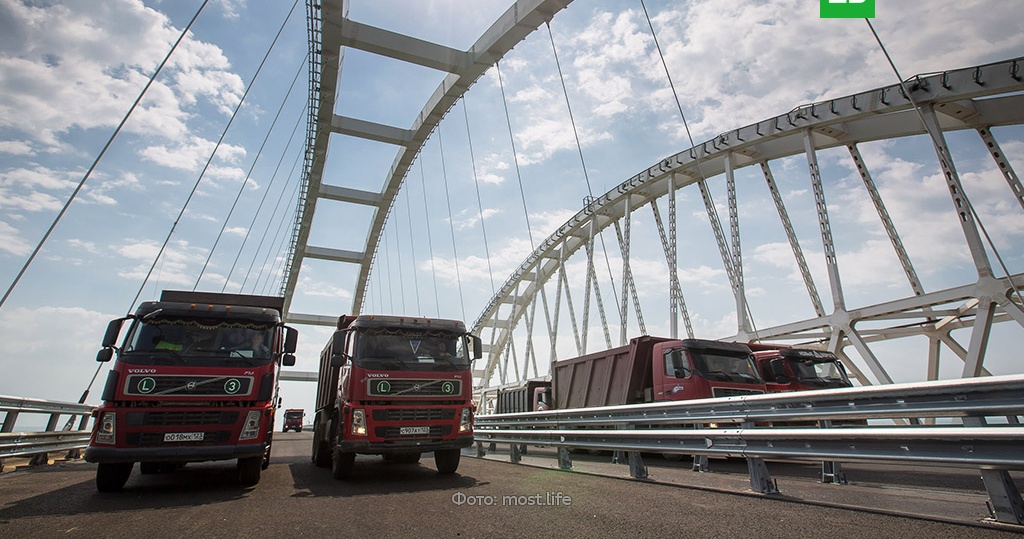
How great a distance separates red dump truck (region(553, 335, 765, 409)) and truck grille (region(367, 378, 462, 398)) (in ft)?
17.6

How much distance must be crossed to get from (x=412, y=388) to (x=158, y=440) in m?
3.42

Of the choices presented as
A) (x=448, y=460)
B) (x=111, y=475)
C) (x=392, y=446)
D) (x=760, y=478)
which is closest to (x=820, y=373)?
(x=760, y=478)

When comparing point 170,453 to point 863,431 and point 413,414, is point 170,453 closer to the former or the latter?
point 413,414

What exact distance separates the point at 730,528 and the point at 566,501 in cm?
182

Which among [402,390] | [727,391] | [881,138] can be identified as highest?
[881,138]

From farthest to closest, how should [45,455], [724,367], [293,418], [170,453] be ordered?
1. [293,418]
2. [724,367]
3. [45,455]
4. [170,453]

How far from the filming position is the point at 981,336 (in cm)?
1544

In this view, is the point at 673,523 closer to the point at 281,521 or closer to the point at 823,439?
the point at 823,439

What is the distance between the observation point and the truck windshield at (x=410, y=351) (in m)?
8.56

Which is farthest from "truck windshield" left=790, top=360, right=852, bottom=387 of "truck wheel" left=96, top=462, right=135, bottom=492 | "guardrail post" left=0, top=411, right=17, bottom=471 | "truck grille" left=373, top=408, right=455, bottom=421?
"guardrail post" left=0, top=411, right=17, bottom=471

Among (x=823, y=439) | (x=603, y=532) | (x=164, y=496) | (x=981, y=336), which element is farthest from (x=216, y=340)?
(x=981, y=336)

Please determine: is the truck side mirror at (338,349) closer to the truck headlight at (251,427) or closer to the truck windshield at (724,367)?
the truck headlight at (251,427)

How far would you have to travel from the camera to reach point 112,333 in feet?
24.9

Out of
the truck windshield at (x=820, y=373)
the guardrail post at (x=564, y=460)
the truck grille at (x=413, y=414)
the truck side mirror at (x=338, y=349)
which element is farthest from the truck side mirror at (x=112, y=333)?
the truck windshield at (x=820, y=373)
